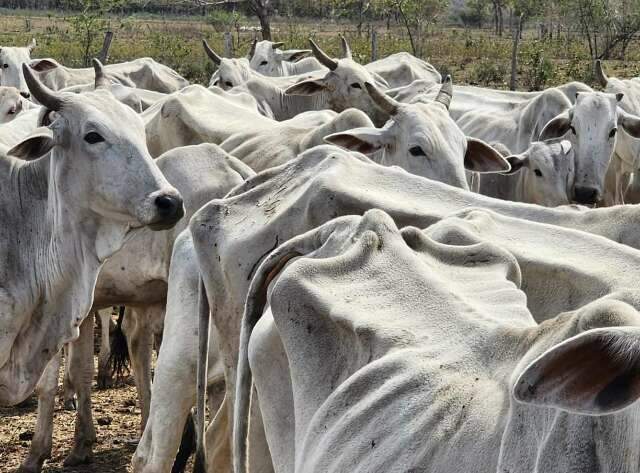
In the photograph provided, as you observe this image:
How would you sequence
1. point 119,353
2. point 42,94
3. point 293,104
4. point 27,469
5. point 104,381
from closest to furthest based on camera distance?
point 42,94, point 27,469, point 119,353, point 104,381, point 293,104

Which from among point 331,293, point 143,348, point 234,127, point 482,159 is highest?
point 331,293

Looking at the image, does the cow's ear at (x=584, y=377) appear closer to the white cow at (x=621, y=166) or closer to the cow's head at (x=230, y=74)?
the white cow at (x=621, y=166)

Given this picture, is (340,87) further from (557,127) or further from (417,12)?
(417,12)

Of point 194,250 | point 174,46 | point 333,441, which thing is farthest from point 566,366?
point 174,46

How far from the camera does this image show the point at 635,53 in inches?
Answer: 1173

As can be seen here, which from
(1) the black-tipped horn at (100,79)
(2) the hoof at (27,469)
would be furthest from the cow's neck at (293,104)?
(2) the hoof at (27,469)

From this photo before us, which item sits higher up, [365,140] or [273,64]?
[365,140]

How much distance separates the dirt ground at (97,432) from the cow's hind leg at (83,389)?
6 centimetres

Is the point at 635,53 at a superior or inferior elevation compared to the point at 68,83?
inferior

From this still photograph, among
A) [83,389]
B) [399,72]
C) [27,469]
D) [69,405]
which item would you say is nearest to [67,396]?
[69,405]

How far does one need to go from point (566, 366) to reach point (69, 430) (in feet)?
16.4

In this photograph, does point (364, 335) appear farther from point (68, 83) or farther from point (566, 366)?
point (68, 83)

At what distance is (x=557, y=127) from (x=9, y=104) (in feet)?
13.3

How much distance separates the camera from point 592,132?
7.46m
